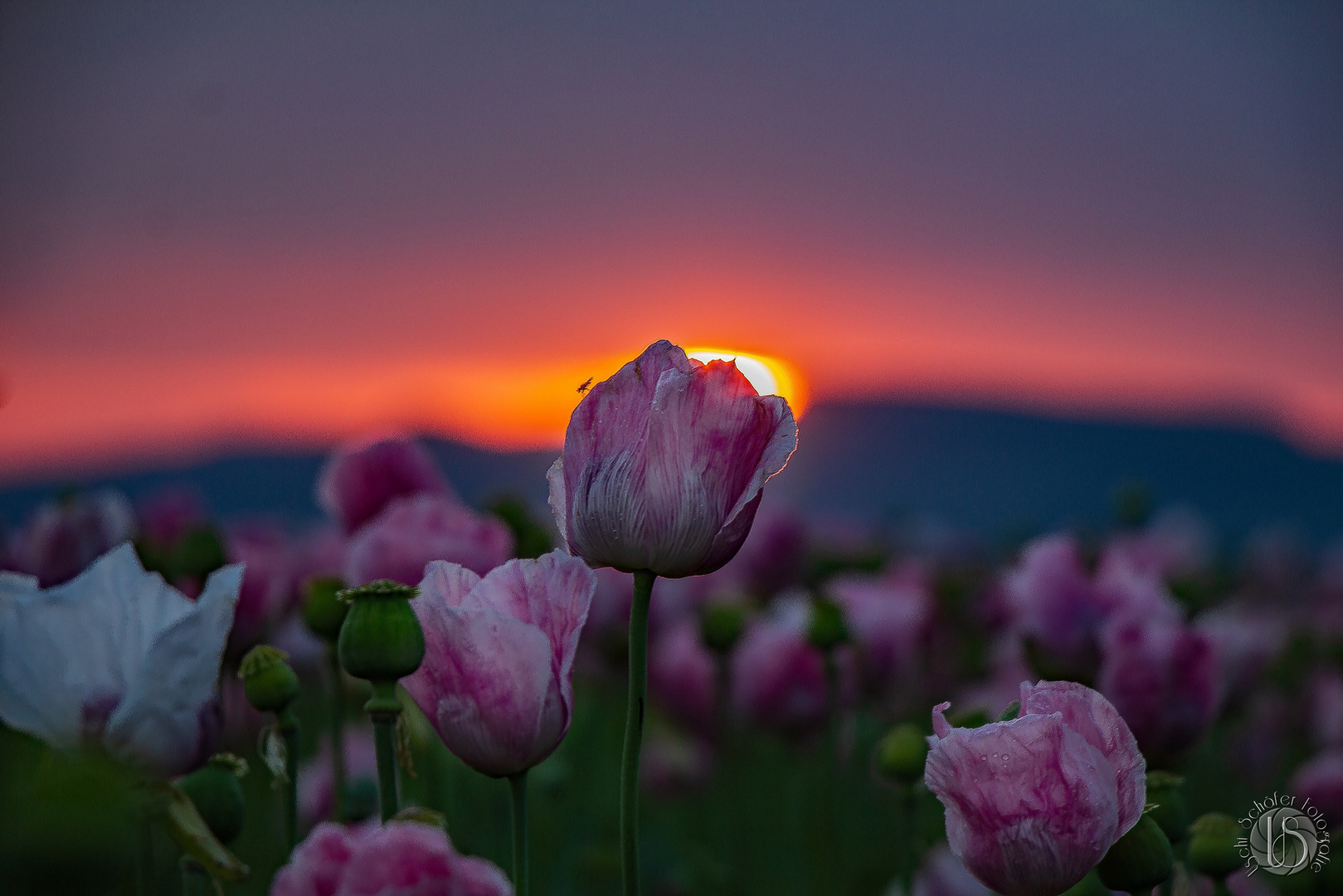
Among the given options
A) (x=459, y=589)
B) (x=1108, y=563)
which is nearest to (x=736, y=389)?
(x=459, y=589)

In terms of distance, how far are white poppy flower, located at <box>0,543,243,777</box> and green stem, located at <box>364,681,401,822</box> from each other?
0.42 ft

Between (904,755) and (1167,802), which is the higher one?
(1167,802)

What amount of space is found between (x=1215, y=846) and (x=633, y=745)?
2.01 ft

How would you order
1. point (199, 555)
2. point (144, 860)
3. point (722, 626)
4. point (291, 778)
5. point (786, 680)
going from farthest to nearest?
point (786, 680) → point (722, 626) → point (199, 555) → point (291, 778) → point (144, 860)

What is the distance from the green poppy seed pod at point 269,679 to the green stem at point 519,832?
250 mm

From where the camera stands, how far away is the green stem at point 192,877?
114 cm

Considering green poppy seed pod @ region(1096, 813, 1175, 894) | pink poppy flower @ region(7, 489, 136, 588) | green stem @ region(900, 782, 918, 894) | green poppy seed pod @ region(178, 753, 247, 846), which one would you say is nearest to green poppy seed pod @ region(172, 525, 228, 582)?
pink poppy flower @ region(7, 489, 136, 588)

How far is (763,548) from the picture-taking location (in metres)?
3.73

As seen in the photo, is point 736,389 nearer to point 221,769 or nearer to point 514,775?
point 514,775

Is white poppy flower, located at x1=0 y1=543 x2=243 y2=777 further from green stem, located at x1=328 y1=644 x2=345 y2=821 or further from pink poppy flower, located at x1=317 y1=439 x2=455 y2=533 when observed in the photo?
pink poppy flower, located at x1=317 y1=439 x2=455 y2=533

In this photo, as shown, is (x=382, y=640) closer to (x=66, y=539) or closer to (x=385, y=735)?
(x=385, y=735)

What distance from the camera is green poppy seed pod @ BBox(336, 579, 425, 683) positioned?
0.94m

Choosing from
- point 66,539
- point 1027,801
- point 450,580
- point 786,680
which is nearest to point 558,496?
point 450,580

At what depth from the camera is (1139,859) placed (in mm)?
983
